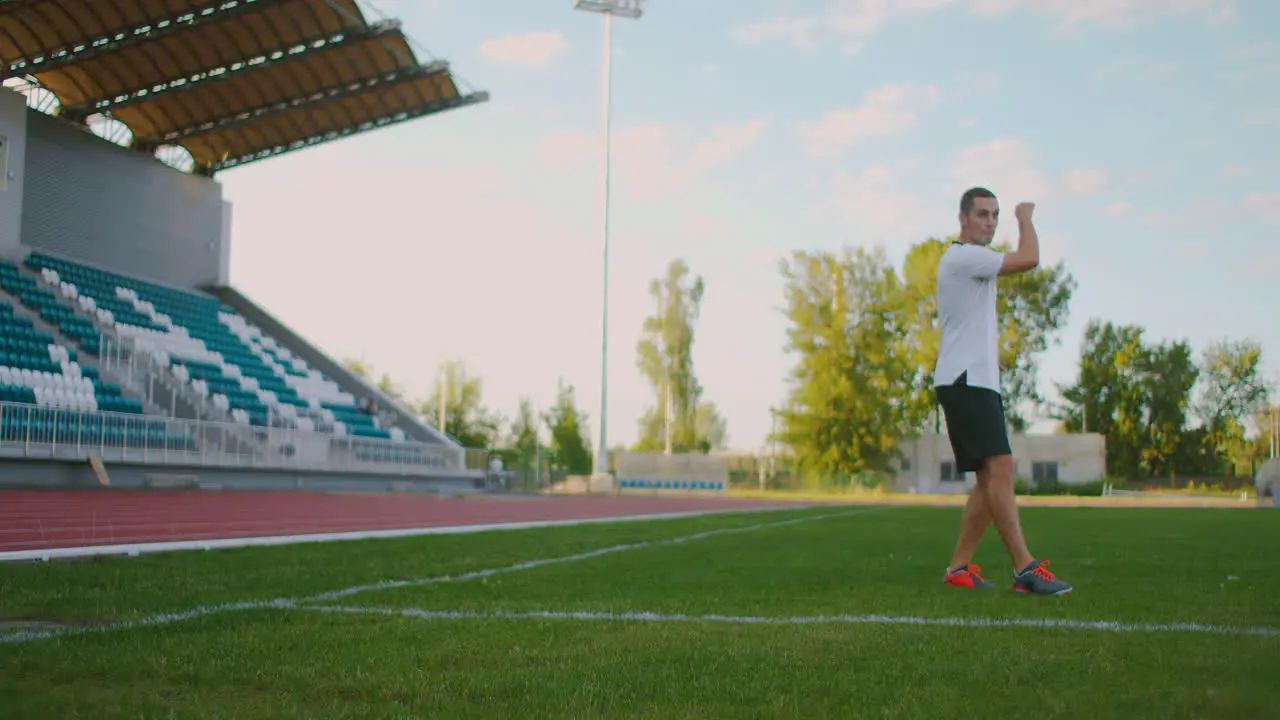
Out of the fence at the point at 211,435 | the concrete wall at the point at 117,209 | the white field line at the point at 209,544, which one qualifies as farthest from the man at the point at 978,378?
the concrete wall at the point at 117,209

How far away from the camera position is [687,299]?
63.3 metres

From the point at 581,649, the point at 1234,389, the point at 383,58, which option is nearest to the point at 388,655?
the point at 581,649

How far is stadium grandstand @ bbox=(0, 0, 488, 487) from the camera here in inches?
840

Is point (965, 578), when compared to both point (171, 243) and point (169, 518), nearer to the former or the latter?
point (169, 518)

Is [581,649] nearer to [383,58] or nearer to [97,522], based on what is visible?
[97,522]

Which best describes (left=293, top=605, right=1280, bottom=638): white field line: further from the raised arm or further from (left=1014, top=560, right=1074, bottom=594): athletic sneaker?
the raised arm

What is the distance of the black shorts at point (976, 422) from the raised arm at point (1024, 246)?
0.60m

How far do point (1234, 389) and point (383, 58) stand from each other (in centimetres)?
5599

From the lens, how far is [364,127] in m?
31.8

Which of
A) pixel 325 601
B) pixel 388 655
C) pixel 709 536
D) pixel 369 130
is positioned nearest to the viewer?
pixel 388 655

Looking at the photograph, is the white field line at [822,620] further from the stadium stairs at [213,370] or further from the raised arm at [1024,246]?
the stadium stairs at [213,370]

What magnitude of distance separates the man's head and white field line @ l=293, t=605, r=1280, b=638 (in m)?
2.23

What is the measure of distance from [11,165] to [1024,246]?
26.0 meters

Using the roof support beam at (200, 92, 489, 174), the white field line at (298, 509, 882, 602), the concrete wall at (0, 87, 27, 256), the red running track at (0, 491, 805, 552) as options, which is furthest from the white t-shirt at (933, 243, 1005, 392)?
the roof support beam at (200, 92, 489, 174)
